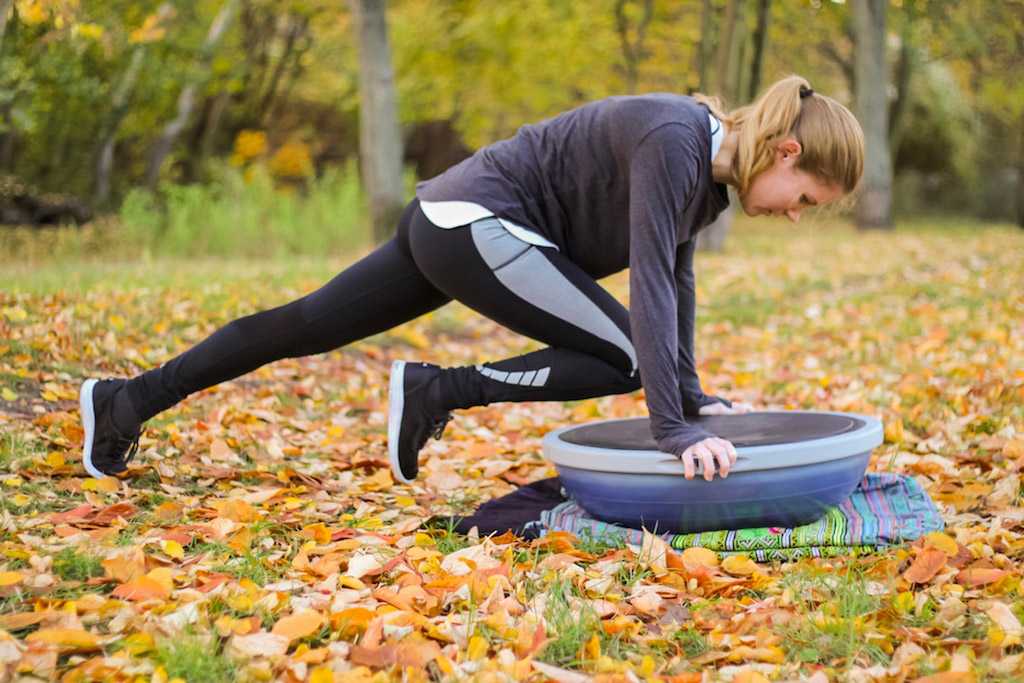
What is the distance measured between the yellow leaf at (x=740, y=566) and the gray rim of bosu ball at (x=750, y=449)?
0.75ft

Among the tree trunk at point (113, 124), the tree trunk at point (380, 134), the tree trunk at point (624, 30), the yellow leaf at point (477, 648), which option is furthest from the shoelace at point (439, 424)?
the tree trunk at point (624, 30)

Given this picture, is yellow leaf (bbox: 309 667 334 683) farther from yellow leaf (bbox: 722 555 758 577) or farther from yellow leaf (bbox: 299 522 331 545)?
yellow leaf (bbox: 722 555 758 577)

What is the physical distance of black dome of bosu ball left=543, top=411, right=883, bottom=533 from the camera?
2684 mm

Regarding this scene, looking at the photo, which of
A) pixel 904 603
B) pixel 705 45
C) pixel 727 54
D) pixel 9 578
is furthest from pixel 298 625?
pixel 705 45

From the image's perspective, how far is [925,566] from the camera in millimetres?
2488

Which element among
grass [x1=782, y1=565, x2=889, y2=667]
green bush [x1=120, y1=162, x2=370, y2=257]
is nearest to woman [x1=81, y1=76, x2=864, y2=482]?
grass [x1=782, y1=565, x2=889, y2=667]

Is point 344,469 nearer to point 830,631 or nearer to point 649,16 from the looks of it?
point 830,631

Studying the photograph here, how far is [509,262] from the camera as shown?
2865mm

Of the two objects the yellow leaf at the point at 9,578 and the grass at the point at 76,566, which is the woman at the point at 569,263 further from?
the yellow leaf at the point at 9,578

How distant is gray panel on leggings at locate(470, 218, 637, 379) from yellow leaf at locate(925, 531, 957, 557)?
41.0 inches

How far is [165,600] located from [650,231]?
1.45m

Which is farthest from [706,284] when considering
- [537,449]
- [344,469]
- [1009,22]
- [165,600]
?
[1009,22]

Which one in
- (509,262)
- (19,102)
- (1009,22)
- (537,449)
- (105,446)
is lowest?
(537,449)

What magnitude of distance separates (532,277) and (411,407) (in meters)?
0.56
